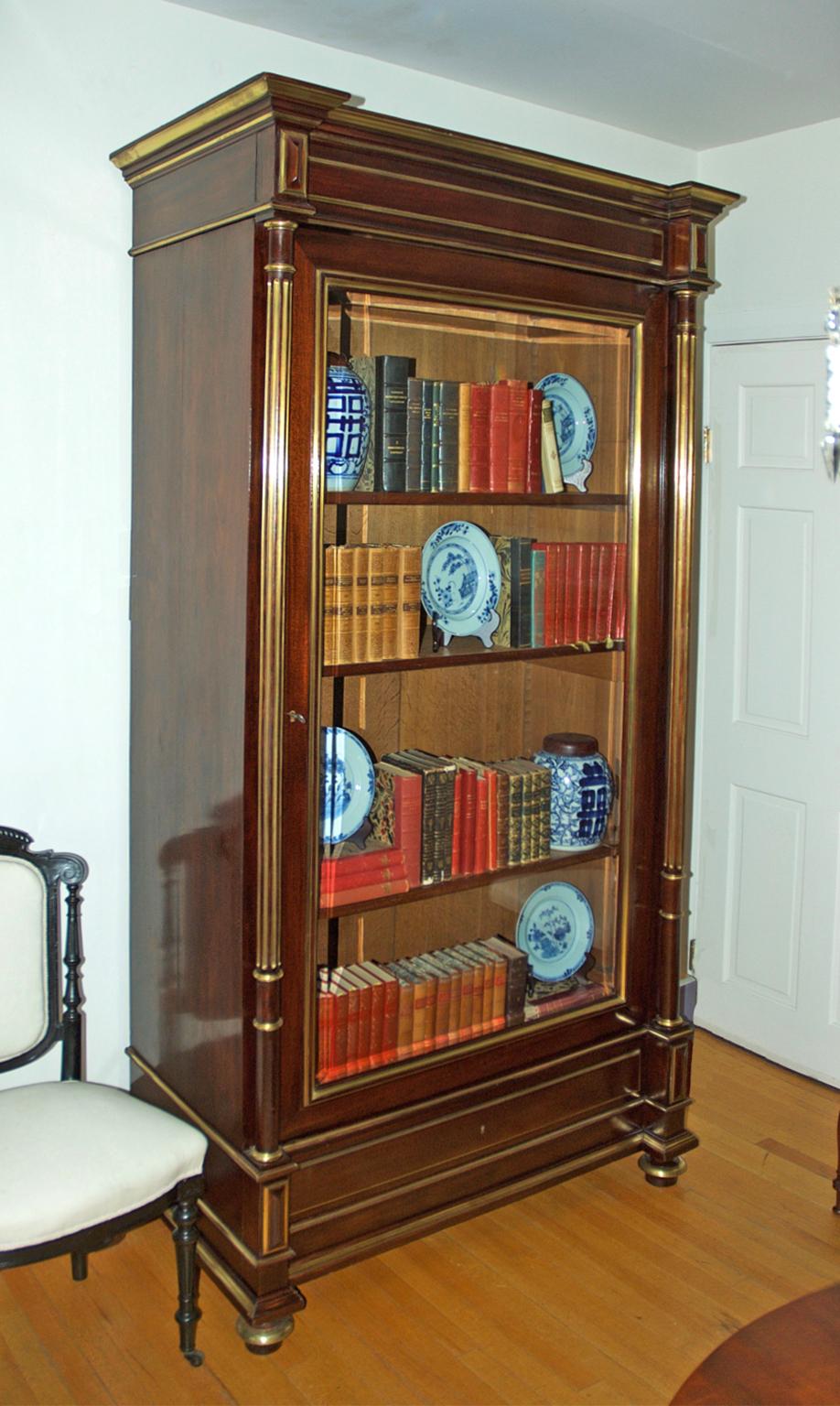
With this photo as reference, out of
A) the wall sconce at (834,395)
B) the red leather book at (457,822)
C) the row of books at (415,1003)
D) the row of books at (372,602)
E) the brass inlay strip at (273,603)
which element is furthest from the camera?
the red leather book at (457,822)

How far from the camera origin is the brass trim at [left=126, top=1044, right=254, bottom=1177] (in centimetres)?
236

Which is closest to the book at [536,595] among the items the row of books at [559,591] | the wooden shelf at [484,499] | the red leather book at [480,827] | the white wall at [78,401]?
the row of books at [559,591]

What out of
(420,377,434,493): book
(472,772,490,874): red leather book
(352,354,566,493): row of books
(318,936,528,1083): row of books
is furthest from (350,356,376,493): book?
(318,936,528,1083): row of books

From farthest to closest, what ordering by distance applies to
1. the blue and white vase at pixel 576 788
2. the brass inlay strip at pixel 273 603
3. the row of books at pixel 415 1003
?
the blue and white vase at pixel 576 788 → the row of books at pixel 415 1003 → the brass inlay strip at pixel 273 603

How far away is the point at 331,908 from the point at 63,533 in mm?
909

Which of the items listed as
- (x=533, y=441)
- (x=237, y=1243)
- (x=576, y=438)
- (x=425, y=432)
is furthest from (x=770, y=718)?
(x=237, y=1243)

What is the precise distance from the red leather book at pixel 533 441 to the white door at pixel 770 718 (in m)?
0.98

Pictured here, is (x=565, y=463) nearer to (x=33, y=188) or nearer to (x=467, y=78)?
(x=467, y=78)

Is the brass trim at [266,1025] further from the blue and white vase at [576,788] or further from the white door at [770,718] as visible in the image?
the white door at [770,718]

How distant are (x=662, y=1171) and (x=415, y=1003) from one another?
0.76 meters

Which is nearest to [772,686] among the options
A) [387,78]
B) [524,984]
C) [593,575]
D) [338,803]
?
[593,575]

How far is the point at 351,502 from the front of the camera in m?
2.39

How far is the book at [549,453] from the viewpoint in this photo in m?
2.71

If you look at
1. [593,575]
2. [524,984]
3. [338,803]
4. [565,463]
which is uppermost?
[565,463]
